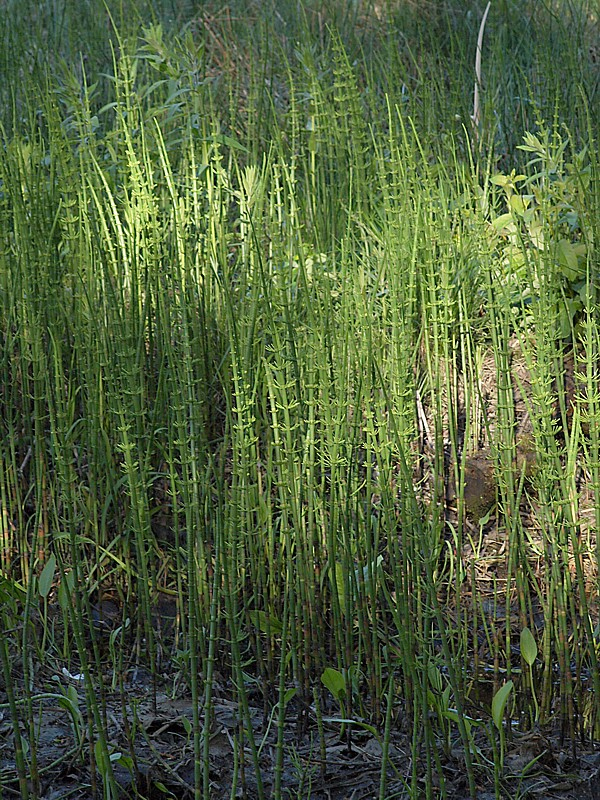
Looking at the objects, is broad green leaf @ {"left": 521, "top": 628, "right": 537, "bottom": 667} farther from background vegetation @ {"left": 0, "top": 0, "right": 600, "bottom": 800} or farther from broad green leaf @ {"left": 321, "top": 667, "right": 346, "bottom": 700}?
broad green leaf @ {"left": 321, "top": 667, "right": 346, "bottom": 700}

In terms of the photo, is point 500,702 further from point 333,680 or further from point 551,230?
point 551,230

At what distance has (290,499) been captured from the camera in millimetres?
1773

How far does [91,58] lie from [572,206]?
2.53 meters

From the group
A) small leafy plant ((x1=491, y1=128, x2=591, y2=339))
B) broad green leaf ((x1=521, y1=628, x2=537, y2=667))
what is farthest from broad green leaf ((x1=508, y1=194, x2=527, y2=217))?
broad green leaf ((x1=521, y1=628, x2=537, y2=667))

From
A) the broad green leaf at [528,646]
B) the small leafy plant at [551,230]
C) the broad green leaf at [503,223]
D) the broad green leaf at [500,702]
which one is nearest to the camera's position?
the broad green leaf at [500,702]

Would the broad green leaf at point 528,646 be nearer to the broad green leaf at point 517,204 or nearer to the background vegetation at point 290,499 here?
the background vegetation at point 290,499

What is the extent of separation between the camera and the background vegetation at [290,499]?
141 cm

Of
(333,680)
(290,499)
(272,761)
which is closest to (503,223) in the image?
(290,499)

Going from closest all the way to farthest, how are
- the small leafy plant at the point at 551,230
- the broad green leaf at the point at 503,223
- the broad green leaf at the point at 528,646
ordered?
the broad green leaf at the point at 528,646 → the small leafy plant at the point at 551,230 → the broad green leaf at the point at 503,223

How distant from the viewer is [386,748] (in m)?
1.28

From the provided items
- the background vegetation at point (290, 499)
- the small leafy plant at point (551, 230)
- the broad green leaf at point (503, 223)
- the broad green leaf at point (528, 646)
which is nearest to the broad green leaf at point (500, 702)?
the background vegetation at point (290, 499)

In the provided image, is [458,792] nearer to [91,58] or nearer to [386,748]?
[386,748]

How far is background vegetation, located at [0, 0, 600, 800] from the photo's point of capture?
141 cm

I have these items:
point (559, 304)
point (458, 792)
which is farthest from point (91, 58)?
point (458, 792)
